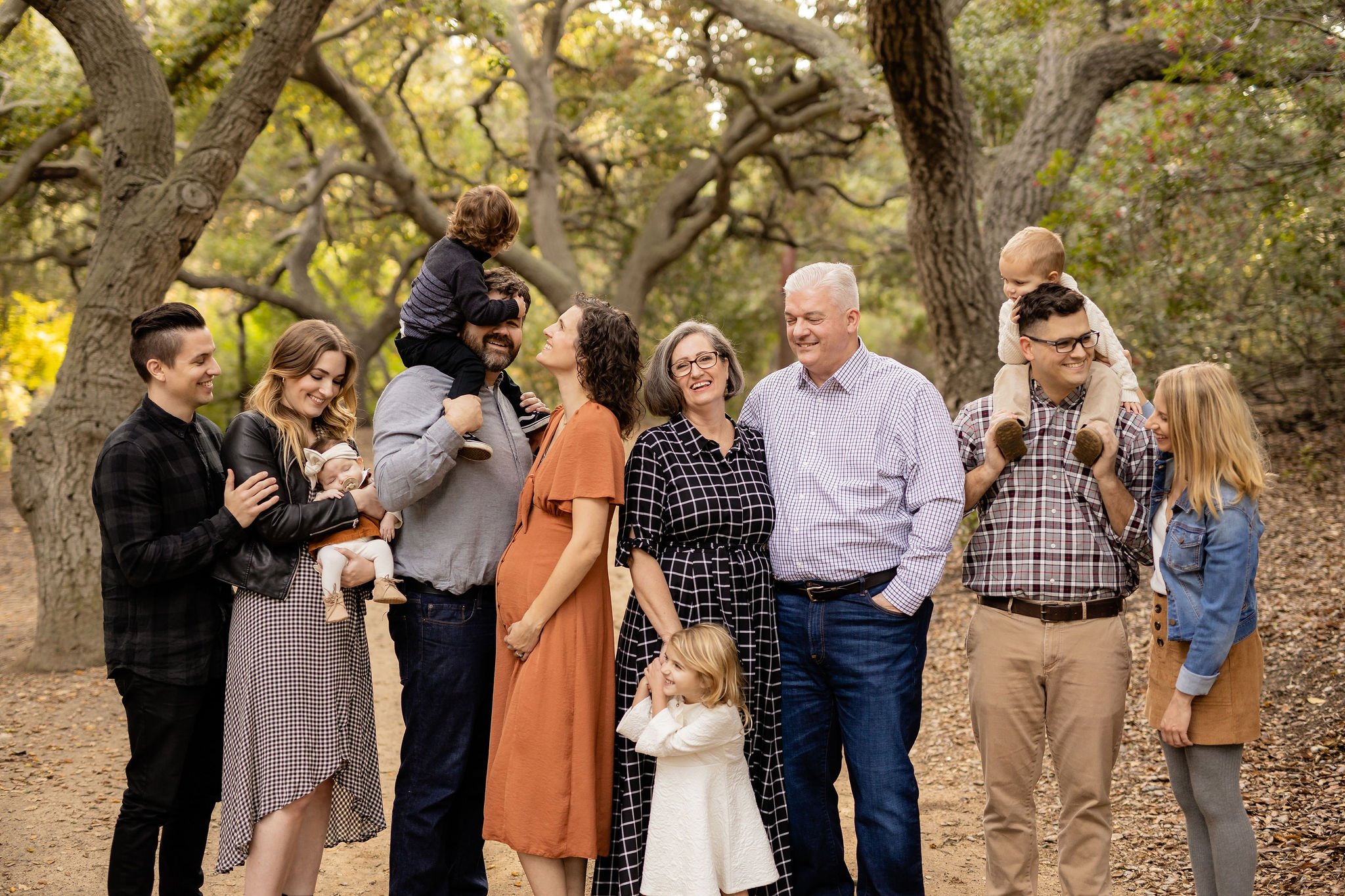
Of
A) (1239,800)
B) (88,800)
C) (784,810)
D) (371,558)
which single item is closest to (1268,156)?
(1239,800)

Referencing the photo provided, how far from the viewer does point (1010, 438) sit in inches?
123

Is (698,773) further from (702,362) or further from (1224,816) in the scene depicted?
(1224,816)

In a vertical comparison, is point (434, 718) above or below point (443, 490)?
below

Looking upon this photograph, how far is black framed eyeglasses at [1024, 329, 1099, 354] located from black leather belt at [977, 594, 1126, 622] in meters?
0.71

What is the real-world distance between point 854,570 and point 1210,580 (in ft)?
3.06

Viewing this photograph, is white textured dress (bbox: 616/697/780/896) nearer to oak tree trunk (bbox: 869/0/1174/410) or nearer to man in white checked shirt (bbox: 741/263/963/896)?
man in white checked shirt (bbox: 741/263/963/896)

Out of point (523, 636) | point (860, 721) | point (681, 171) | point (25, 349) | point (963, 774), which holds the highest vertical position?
point (681, 171)

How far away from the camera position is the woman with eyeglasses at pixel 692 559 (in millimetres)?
3084

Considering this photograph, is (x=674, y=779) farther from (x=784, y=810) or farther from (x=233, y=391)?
(x=233, y=391)

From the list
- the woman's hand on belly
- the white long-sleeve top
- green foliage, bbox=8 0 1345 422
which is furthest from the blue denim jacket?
green foliage, bbox=8 0 1345 422

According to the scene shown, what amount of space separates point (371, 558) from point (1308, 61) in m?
6.14

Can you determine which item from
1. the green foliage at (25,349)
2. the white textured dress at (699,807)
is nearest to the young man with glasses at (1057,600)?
the white textured dress at (699,807)

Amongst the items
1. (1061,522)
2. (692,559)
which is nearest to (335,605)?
(692,559)

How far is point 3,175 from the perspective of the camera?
359 inches
